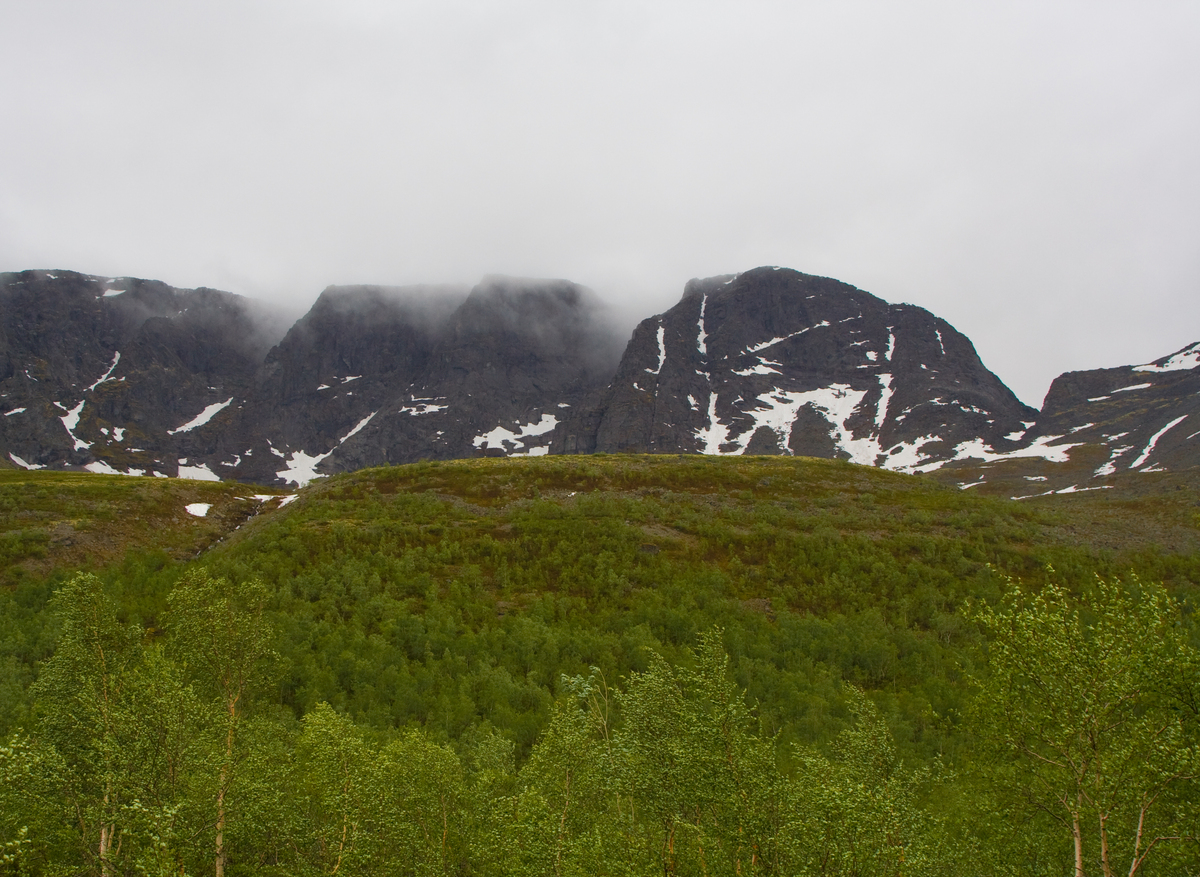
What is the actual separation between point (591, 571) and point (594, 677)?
42267mm

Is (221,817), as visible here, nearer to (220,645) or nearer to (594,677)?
(220,645)

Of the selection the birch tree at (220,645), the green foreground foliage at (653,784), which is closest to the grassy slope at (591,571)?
the birch tree at (220,645)

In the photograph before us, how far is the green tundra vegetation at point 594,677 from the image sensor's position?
56.6 feet

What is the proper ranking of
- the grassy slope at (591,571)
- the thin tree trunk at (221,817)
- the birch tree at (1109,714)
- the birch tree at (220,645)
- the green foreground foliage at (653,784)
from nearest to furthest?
1. the birch tree at (1109,714)
2. the green foreground foliage at (653,784)
3. the thin tree trunk at (221,817)
4. the birch tree at (220,645)
5. the grassy slope at (591,571)

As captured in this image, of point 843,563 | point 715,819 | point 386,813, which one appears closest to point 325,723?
point 386,813

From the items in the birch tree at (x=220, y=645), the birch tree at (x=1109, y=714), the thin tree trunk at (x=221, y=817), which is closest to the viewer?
the birch tree at (x=1109, y=714)

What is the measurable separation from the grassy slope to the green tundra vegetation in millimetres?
381

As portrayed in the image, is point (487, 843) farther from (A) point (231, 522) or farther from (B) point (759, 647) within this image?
(A) point (231, 522)

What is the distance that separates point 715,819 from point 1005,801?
9.22 m

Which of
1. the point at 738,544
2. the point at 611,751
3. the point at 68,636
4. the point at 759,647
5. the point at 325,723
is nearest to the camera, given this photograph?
the point at 611,751

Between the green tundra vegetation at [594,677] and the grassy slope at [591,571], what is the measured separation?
381 mm

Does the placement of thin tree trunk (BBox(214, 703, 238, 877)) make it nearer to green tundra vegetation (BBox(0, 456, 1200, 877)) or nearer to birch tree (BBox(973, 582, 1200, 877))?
green tundra vegetation (BBox(0, 456, 1200, 877))

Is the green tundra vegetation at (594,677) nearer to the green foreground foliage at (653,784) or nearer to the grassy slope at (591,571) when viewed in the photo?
the green foreground foliage at (653,784)

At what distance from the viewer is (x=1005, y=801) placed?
19.7 m
